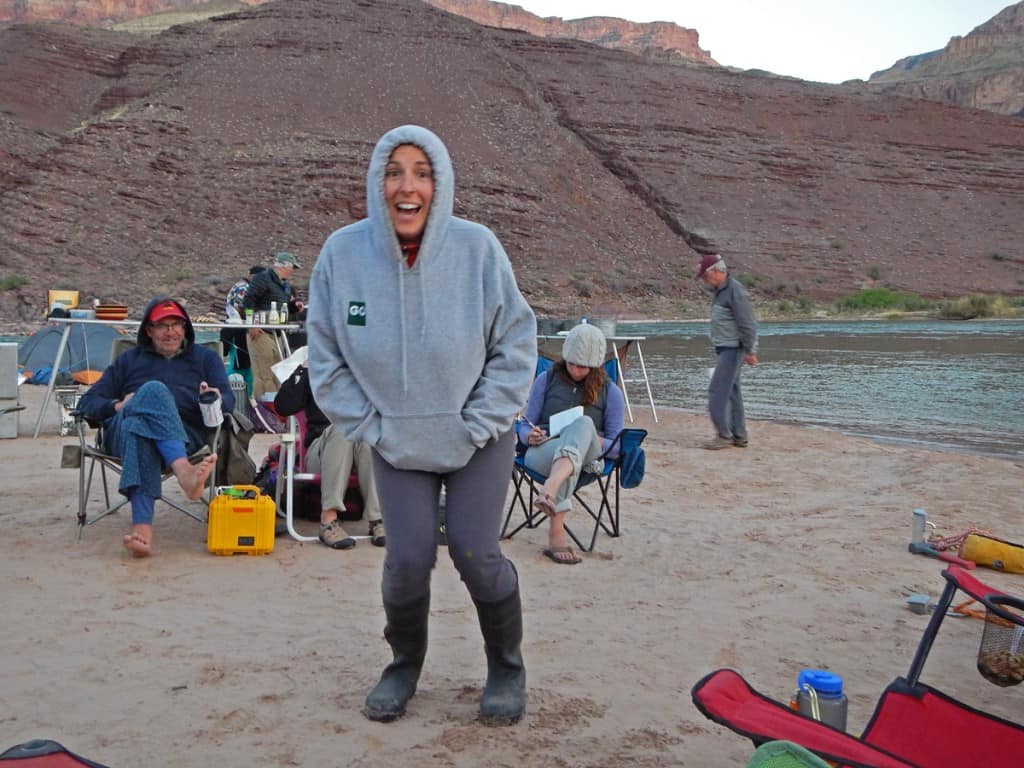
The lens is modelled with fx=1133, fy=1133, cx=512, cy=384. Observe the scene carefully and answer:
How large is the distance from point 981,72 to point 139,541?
416 ft

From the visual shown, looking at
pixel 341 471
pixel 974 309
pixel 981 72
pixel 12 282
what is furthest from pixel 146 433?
pixel 981 72

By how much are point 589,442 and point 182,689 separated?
8.75 feet

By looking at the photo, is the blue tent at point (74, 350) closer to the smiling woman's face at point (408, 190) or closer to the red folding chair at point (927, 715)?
the smiling woman's face at point (408, 190)

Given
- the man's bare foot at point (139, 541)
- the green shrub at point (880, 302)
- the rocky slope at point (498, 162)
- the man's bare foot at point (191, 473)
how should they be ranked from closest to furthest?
the man's bare foot at point (139, 541), the man's bare foot at point (191, 473), the rocky slope at point (498, 162), the green shrub at point (880, 302)

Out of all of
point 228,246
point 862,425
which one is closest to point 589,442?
point 862,425

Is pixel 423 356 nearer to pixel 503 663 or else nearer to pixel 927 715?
pixel 503 663

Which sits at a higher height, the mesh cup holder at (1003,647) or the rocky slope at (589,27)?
the rocky slope at (589,27)

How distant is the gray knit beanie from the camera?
5859mm

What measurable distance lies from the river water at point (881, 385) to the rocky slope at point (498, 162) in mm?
18177

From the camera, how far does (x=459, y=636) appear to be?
4.19 meters

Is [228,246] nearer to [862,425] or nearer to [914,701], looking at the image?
[862,425]

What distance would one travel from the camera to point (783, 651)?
4.06 metres

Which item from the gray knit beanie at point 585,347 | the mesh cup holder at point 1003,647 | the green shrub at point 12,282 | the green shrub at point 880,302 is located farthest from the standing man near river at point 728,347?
the green shrub at point 880,302

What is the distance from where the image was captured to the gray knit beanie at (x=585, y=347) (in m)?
5.86
